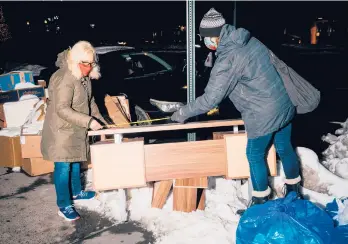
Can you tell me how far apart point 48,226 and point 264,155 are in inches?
95.5

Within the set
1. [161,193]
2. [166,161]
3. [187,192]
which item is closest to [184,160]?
[166,161]

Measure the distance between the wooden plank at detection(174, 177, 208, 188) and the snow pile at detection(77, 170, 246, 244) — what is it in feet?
1.09

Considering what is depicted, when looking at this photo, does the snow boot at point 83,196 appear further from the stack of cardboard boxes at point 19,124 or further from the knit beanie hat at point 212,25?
the knit beanie hat at point 212,25

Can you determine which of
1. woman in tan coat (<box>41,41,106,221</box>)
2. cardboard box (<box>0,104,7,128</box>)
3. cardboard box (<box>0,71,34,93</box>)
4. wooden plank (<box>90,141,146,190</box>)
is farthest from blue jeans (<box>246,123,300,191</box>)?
cardboard box (<box>0,71,34,93</box>)

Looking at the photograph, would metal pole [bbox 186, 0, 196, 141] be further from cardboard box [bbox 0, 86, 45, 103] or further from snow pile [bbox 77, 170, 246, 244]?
cardboard box [bbox 0, 86, 45, 103]

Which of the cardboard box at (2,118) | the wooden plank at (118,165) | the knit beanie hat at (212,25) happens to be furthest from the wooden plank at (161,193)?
the cardboard box at (2,118)

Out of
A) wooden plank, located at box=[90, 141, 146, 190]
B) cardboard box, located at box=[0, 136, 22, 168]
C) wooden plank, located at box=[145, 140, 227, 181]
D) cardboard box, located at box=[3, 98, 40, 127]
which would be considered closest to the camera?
wooden plank, located at box=[90, 141, 146, 190]

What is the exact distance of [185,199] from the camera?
3.47 meters

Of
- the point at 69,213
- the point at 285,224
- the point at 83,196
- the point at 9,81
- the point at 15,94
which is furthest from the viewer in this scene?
the point at 9,81

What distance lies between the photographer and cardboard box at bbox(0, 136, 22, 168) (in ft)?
16.2

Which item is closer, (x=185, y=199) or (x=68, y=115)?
(x=68, y=115)

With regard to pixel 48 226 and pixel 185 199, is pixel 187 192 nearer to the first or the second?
pixel 185 199

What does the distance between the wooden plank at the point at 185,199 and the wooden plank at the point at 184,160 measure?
16cm

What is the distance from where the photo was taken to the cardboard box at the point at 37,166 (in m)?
4.75
